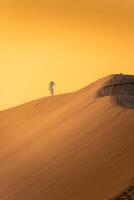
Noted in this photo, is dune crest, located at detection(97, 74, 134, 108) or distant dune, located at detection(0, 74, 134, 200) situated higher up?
dune crest, located at detection(97, 74, 134, 108)

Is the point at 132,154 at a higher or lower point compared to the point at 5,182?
higher

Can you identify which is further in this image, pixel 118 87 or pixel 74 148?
pixel 118 87

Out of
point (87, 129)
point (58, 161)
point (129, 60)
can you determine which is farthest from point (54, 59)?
point (58, 161)

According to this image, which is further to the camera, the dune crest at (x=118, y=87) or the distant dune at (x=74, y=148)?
the dune crest at (x=118, y=87)

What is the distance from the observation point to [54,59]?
142 inches

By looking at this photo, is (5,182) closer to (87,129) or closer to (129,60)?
(87,129)

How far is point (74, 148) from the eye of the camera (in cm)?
189

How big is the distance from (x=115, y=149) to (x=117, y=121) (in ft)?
1.08

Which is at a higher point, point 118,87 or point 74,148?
point 118,87

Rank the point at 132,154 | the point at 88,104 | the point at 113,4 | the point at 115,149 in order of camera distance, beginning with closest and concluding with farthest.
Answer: the point at 132,154 → the point at 115,149 → the point at 88,104 → the point at 113,4

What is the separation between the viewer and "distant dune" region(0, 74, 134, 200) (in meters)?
1.47

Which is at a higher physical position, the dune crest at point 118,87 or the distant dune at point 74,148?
the dune crest at point 118,87

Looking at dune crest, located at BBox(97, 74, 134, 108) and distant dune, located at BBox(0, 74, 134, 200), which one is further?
dune crest, located at BBox(97, 74, 134, 108)

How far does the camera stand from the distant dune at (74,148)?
4.83ft
